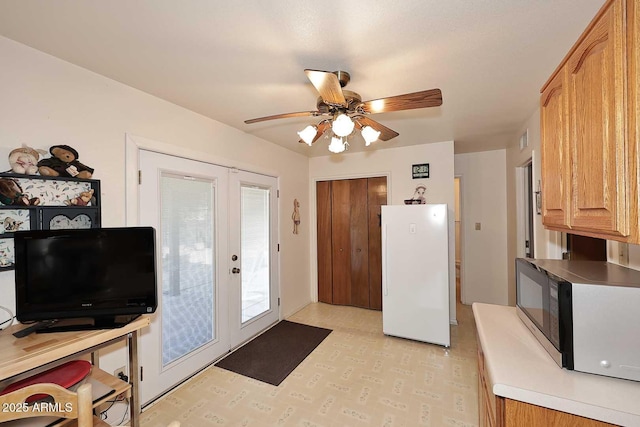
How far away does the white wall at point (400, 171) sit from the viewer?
3.46 meters

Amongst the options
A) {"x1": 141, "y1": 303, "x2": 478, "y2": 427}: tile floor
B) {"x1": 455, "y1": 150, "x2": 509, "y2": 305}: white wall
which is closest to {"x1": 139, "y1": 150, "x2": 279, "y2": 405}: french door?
{"x1": 141, "y1": 303, "x2": 478, "y2": 427}: tile floor

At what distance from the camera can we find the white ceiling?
1.21 m

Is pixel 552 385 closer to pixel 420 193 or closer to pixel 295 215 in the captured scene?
pixel 420 193

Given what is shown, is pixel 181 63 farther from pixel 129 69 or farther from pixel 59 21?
pixel 59 21

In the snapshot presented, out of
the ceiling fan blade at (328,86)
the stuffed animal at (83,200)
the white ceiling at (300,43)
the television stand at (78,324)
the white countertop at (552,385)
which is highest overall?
the white ceiling at (300,43)

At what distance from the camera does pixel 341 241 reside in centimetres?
419

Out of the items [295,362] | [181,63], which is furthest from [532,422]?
[181,63]

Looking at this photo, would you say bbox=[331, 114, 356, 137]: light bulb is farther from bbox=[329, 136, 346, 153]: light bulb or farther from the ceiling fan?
bbox=[329, 136, 346, 153]: light bulb

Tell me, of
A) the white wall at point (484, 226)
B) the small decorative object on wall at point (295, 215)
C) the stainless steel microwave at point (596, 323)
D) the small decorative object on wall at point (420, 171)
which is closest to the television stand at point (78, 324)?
the stainless steel microwave at point (596, 323)

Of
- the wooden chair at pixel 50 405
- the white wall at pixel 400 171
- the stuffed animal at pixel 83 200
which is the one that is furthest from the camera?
the white wall at pixel 400 171

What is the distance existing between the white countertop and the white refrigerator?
1618 millimetres

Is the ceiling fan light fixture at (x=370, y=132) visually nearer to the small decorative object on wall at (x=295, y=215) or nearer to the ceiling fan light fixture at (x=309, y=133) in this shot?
the ceiling fan light fixture at (x=309, y=133)

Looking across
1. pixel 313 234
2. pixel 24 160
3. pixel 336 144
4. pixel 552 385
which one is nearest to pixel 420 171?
pixel 313 234

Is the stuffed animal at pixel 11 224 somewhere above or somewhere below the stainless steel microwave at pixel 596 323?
above
